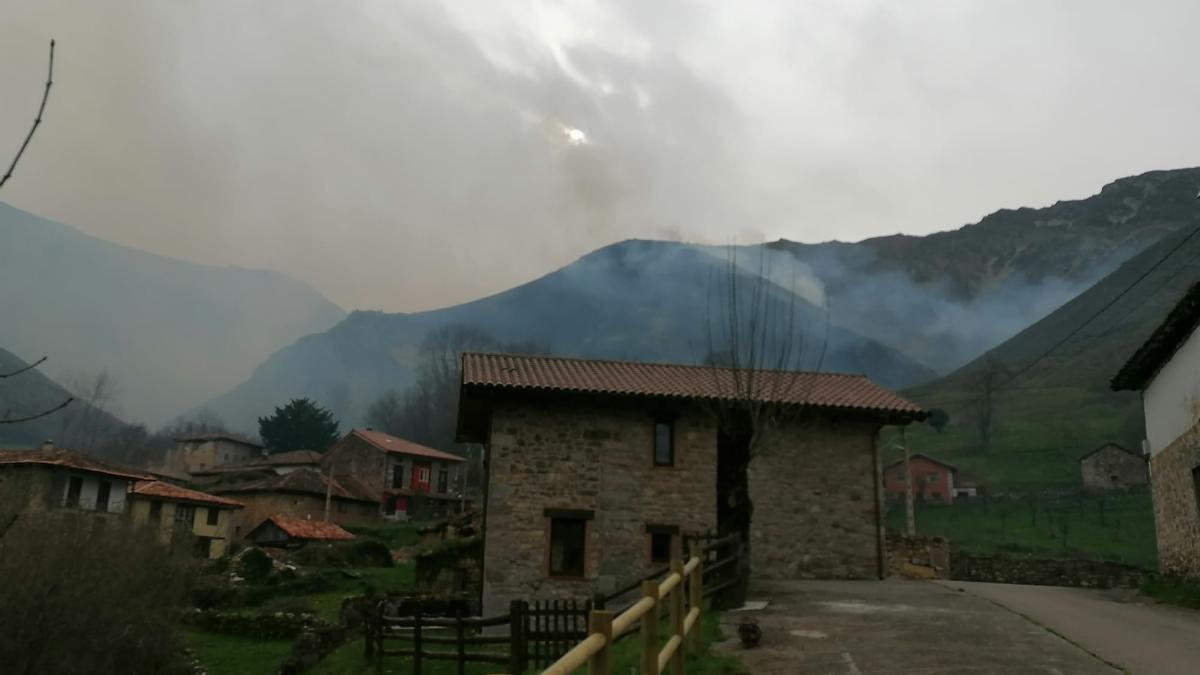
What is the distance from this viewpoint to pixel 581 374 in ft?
73.4

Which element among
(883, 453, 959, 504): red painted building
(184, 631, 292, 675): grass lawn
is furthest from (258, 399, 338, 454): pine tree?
(184, 631, 292, 675): grass lawn

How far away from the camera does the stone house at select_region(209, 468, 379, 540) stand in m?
51.4

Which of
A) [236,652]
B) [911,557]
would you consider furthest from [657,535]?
[236,652]

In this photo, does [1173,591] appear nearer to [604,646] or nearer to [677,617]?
[677,617]

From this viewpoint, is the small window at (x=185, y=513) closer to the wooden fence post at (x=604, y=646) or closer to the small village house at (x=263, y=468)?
the small village house at (x=263, y=468)

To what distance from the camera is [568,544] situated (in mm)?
20500

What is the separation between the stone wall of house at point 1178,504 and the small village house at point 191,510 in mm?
38192

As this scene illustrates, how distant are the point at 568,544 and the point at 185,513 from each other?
31255 millimetres

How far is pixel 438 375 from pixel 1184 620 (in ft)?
295

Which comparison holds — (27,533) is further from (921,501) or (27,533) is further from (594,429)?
(921,501)

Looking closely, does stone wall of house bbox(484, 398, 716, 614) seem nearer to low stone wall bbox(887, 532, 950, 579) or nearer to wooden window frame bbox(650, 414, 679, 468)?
wooden window frame bbox(650, 414, 679, 468)

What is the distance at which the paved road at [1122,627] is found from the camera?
A: 956 centimetres

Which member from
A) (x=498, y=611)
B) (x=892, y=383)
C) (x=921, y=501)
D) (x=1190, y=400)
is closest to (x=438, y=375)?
(x=921, y=501)

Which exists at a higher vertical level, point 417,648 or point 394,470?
point 394,470
